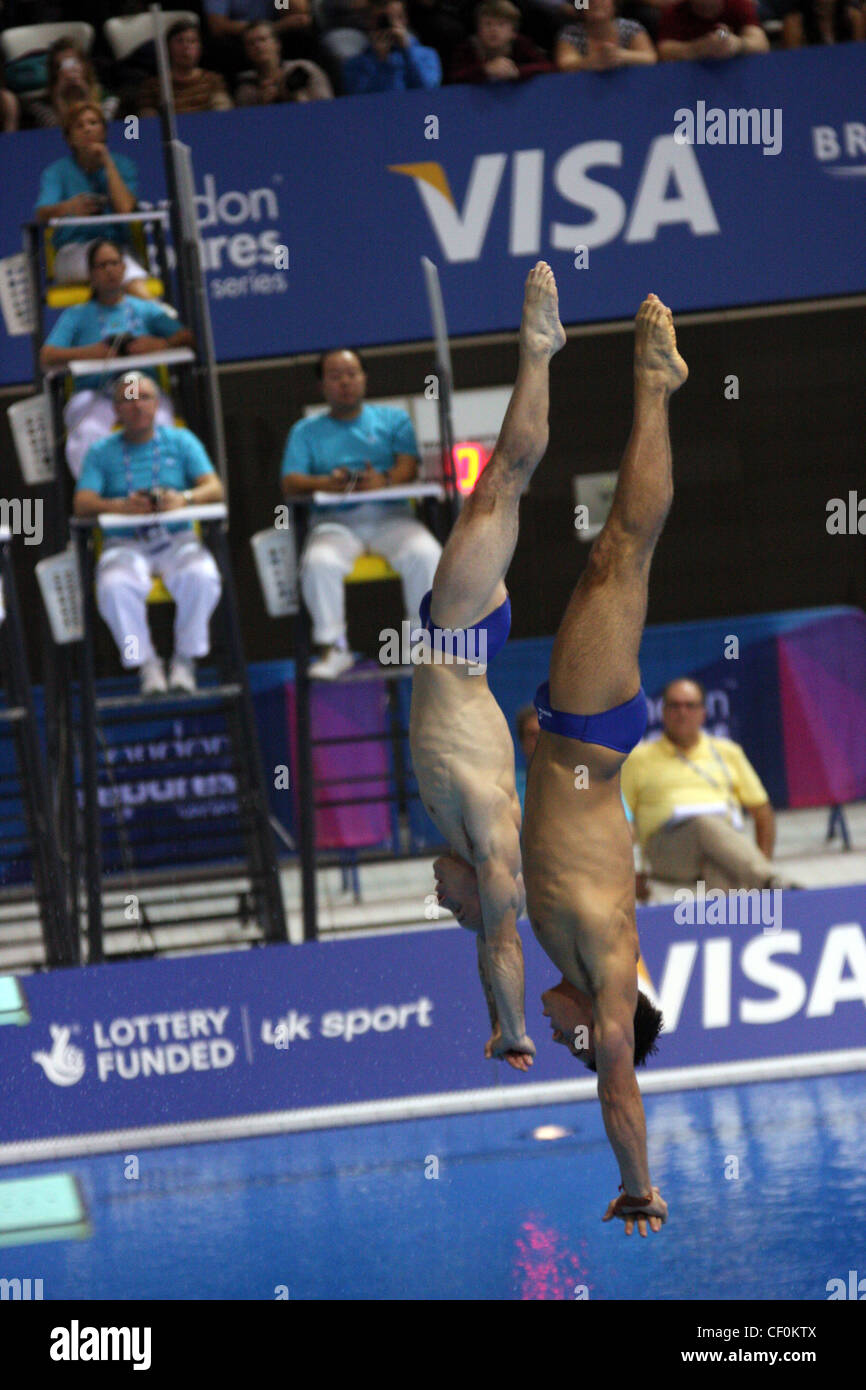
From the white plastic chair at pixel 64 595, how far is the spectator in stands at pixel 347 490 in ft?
3.66

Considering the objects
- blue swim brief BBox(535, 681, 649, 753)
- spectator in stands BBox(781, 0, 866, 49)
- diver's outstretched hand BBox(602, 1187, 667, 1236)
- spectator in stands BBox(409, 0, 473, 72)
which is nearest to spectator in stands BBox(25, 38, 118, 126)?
spectator in stands BBox(409, 0, 473, 72)

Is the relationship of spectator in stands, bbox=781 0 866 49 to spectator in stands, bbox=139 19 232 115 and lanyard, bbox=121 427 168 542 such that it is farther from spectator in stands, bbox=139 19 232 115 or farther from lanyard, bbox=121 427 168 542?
lanyard, bbox=121 427 168 542

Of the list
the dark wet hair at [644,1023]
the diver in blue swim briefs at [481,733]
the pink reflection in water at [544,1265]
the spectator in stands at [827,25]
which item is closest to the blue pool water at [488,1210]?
the pink reflection in water at [544,1265]

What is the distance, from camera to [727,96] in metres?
9.09

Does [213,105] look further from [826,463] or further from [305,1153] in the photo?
[305,1153]

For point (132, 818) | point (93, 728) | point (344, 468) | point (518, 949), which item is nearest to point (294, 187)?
point (344, 468)

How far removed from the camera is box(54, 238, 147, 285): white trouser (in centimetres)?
897

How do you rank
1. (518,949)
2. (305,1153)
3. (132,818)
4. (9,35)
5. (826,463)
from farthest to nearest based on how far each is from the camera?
1. (826,463)
2. (132,818)
3. (9,35)
4. (305,1153)
5. (518,949)

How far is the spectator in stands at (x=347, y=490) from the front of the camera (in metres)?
8.46

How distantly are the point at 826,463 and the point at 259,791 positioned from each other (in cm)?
541

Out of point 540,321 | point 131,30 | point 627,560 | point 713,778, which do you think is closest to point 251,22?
point 131,30

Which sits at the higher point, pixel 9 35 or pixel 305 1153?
pixel 9 35

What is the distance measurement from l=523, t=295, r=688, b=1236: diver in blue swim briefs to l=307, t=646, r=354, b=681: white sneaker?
12.8ft

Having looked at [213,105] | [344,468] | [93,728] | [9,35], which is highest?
[9,35]
